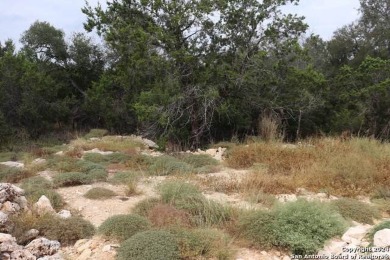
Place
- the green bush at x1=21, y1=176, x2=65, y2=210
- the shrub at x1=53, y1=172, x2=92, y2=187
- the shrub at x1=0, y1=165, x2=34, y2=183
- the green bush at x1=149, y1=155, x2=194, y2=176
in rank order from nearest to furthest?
the green bush at x1=21, y1=176, x2=65, y2=210 < the shrub at x1=53, y1=172, x2=92, y2=187 < the shrub at x1=0, y1=165, x2=34, y2=183 < the green bush at x1=149, y1=155, x2=194, y2=176

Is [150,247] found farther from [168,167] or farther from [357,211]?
[168,167]

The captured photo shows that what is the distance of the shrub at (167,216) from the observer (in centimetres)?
468

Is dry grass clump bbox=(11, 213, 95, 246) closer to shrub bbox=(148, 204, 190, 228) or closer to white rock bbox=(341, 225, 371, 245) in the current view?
shrub bbox=(148, 204, 190, 228)

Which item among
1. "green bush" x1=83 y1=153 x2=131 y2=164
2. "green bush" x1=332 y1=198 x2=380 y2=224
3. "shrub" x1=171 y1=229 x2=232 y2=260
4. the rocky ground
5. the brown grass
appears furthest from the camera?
"green bush" x1=83 y1=153 x2=131 y2=164

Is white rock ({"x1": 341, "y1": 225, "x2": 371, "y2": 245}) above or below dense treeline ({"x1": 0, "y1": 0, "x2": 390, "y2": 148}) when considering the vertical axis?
below

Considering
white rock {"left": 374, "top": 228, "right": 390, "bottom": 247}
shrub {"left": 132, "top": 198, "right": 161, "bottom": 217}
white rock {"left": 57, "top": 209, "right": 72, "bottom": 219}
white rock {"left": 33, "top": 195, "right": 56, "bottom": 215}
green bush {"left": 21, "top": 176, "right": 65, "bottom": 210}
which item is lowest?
white rock {"left": 57, "top": 209, "right": 72, "bottom": 219}

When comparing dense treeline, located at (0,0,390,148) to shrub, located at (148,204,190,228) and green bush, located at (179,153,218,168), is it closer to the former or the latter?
green bush, located at (179,153,218,168)

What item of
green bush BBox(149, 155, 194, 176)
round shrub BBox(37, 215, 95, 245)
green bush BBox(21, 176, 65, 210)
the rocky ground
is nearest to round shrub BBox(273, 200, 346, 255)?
the rocky ground

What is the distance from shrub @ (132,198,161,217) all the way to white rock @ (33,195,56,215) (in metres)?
1.10

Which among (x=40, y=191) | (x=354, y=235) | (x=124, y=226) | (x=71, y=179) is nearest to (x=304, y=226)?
(x=354, y=235)

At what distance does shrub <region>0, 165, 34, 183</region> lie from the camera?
739cm

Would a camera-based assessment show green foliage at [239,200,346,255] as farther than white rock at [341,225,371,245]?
No

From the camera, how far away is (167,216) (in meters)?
4.84

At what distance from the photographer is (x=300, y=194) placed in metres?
6.20
